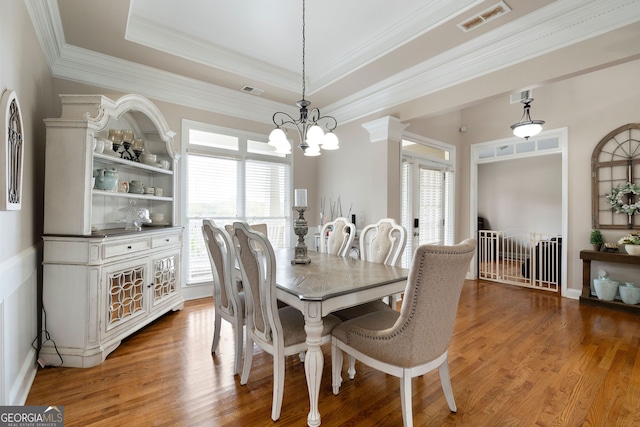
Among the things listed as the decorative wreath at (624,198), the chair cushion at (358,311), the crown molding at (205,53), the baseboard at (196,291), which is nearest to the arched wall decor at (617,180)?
the decorative wreath at (624,198)

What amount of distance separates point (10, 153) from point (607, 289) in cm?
603

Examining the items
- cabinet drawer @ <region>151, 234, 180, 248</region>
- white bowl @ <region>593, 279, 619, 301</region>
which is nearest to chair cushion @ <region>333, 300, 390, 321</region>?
cabinet drawer @ <region>151, 234, 180, 248</region>

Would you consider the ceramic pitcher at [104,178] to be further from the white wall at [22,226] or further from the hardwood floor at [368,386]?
the hardwood floor at [368,386]

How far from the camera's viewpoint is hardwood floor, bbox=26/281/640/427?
1.78 m

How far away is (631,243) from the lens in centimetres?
377

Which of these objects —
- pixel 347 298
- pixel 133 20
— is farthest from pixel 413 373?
pixel 133 20

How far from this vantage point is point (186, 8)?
108 inches

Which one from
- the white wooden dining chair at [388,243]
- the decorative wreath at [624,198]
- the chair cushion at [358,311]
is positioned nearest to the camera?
the chair cushion at [358,311]

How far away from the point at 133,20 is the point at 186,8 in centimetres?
58

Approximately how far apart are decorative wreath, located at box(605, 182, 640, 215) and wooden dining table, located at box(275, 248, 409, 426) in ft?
12.3

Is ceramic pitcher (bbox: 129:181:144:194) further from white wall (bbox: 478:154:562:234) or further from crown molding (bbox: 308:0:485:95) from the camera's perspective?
white wall (bbox: 478:154:562:234)

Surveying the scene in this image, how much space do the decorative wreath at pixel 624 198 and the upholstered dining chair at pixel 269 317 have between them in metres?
4.36

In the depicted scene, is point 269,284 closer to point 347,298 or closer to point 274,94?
point 347,298

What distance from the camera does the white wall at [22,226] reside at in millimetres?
Answer: 1698
